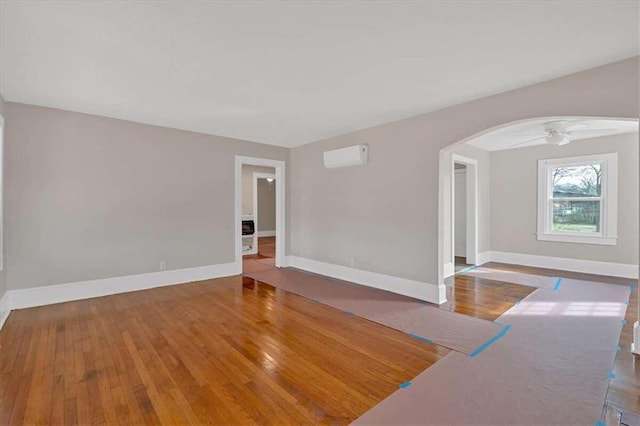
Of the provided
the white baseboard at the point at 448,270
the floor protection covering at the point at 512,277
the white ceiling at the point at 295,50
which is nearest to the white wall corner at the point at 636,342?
the floor protection covering at the point at 512,277

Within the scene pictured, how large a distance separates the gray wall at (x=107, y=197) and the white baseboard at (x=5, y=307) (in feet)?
0.56

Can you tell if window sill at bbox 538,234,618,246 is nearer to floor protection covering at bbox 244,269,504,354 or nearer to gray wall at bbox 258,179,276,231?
floor protection covering at bbox 244,269,504,354

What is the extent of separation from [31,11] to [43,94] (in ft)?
6.04

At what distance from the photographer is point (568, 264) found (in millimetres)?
5504

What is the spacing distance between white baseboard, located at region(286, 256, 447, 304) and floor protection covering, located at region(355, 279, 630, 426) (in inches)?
31.3

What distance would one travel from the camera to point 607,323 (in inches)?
120

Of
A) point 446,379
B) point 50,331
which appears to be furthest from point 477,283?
point 50,331

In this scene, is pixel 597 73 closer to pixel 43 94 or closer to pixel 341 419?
pixel 341 419

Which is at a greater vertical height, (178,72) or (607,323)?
(178,72)

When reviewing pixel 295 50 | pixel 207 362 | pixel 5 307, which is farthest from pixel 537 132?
pixel 5 307

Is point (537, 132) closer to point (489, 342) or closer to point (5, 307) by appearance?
point (489, 342)

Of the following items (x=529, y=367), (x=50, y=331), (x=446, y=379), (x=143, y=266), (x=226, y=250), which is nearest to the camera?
(x=446, y=379)

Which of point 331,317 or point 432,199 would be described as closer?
point 331,317

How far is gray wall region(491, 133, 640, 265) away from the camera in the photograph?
4887 millimetres
